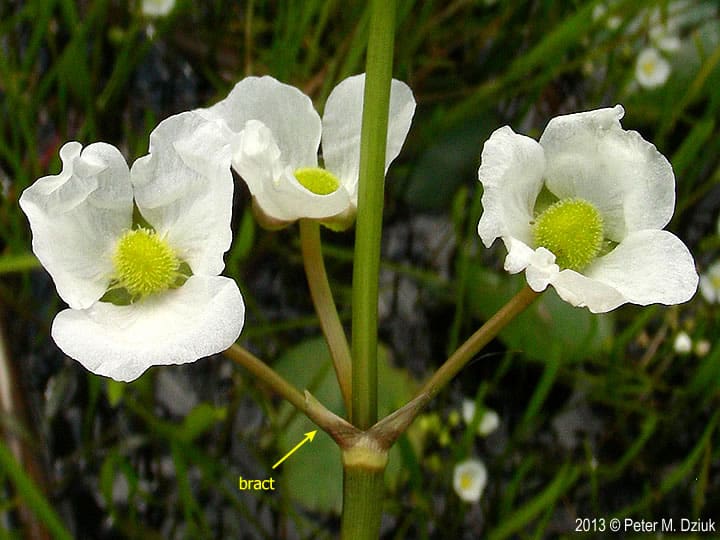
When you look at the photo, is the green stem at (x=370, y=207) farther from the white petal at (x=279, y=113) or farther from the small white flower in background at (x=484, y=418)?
the small white flower in background at (x=484, y=418)

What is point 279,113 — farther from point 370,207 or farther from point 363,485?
point 363,485

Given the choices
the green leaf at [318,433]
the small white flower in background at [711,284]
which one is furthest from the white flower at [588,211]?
the small white flower in background at [711,284]

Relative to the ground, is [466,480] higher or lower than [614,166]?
lower

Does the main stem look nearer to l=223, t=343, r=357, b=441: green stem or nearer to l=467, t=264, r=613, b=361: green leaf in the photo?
l=223, t=343, r=357, b=441: green stem

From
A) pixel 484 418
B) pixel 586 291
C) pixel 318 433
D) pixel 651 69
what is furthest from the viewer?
pixel 651 69

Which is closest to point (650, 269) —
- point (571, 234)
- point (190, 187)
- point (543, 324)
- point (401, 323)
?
point (571, 234)

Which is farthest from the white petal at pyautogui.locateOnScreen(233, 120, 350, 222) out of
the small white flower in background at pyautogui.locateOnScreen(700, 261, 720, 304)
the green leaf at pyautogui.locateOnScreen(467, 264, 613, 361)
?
the small white flower in background at pyautogui.locateOnScreen(700, 261, 720, 304)
